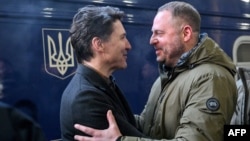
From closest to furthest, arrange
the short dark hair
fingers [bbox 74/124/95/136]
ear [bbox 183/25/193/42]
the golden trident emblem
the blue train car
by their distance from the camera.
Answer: fingers [bbox 74/124/95/136], the short dark hair, ear [bbox 183/25/193/42], the blue train car, the golden trident emblem

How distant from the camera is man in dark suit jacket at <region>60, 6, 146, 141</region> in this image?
188 centimetres

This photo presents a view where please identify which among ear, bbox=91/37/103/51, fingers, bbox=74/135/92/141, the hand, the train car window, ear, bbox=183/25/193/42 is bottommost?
fingers, bbox=74/135/92/141

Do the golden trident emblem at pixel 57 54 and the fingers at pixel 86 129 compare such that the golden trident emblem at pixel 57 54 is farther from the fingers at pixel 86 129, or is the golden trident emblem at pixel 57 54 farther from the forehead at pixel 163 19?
the fingers at pixel 86 129

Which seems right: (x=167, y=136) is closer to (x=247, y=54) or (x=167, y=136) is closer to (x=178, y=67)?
(x=178, y=67)

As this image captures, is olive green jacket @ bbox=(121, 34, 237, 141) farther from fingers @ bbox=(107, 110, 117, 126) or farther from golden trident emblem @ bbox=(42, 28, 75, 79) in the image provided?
golden trident emblem @ bbox=(42, 28, 75, 79)

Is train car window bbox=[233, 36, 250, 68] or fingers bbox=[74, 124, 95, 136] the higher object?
train car window bbox=[233, 36, 250, 68]

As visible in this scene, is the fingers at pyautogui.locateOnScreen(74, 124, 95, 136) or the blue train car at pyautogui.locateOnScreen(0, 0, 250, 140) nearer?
the fingers at pyautogui.locateOnScreen(74, 124, 95, 136)

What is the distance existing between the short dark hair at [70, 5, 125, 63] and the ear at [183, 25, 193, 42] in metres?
0.48

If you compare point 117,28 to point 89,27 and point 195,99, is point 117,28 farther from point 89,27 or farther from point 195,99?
point 195,99

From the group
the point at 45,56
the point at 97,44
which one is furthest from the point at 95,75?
the point at 45,56

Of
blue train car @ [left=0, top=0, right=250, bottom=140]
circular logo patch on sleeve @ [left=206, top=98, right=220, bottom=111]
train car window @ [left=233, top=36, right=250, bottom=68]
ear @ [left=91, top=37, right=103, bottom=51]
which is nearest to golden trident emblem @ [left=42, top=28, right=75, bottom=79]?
blue train car @ [left=0, top=0, right=250, bottom=140]

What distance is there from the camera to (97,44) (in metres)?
2.00

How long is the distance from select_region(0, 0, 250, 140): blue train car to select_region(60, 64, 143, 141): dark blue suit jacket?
0.69 meters

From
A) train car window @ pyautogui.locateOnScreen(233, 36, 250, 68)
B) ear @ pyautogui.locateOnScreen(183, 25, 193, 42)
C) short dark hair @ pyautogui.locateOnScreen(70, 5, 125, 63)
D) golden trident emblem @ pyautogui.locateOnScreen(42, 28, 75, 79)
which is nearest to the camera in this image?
short dark hair @ pyautogui.locateOnScreen(70, 5, 125, 63)
